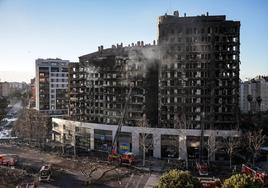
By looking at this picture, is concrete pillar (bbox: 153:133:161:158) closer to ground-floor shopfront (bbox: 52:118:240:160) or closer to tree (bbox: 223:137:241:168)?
ground-floor shopfront (bbox: 52:118:240:160)

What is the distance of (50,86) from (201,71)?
71.9 metres

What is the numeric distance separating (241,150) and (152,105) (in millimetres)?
19686

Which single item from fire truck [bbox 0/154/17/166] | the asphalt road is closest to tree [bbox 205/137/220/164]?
the asphalt road

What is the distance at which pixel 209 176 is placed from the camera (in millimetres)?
48875

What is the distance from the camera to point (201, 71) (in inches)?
2450

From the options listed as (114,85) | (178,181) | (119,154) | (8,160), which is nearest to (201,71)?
(114,85)

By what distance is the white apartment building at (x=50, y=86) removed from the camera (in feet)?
388

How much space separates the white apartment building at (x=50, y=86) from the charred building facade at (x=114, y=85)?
140 ft

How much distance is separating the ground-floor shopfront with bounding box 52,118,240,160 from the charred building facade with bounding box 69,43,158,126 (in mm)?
3270

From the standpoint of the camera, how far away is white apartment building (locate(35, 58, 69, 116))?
11812 cm

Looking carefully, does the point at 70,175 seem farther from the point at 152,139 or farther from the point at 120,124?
the point at 152,139

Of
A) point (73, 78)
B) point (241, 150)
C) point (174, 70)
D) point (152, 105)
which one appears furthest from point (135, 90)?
point (241, 150)

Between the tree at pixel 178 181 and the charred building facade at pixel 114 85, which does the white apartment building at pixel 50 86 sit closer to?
the charred building facade at pixel 114 85

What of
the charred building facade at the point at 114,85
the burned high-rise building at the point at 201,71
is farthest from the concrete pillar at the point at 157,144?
the charred building facade at the point at 114,85
